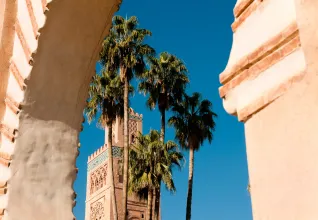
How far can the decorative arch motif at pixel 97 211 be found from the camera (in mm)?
48388

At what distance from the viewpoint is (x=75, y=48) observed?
4230mm

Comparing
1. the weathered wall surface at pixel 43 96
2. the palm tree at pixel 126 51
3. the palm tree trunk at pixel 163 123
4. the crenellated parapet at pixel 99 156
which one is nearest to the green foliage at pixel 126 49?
the palm tree at pixel 126 51

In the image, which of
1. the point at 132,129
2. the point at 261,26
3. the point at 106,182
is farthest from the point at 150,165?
the point at 132,129

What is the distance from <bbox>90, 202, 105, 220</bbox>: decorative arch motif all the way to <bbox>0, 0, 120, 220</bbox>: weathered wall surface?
148ft

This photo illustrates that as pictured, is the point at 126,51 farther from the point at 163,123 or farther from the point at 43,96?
the point at 43,96

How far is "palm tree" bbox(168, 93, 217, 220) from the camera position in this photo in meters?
26.2

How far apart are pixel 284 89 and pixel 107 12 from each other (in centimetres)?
262

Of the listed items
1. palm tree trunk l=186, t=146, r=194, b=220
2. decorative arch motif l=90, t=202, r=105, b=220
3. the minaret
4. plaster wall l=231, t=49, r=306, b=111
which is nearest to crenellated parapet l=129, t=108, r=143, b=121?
the minaret

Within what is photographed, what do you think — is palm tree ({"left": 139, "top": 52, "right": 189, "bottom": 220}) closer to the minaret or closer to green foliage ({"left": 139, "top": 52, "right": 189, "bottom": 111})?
green foliage ({"left": 139, "top": 52, "right": 189, "bottom": 111})

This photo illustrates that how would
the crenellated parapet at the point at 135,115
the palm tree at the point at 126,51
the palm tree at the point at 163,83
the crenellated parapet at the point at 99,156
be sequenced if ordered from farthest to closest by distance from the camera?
the crenellated parapet at the point at 135,115
the crenellated parapet at the point at 99,156
the palm tree at the point at 163,83
the palm tree at the point at 126,51

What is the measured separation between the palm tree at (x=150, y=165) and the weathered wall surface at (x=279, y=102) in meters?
22.5

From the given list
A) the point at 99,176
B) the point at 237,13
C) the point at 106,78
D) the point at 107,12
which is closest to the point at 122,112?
the point at 106,78

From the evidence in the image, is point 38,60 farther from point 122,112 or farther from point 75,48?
point 122,112

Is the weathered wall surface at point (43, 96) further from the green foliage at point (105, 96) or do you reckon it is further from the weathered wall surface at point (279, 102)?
the green foliage at point (105, 96)
